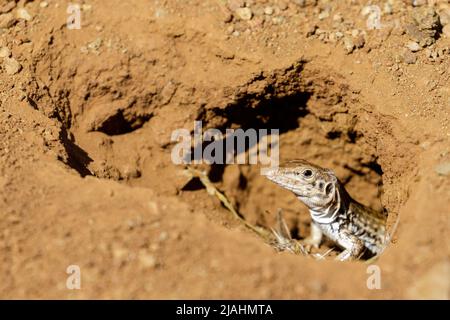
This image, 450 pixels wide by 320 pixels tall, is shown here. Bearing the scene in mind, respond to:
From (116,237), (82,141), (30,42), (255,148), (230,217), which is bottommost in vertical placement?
(230,217)

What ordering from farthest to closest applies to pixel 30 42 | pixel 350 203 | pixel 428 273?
pixel 350 203
pixel 30 42
pixel 428 273

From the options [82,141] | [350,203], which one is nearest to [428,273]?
[350,203]

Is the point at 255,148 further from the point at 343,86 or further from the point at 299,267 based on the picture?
the point at 299,267

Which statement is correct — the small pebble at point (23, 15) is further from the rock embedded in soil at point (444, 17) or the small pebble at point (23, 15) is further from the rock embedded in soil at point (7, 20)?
the rock embedded in soil at point (444, 17)

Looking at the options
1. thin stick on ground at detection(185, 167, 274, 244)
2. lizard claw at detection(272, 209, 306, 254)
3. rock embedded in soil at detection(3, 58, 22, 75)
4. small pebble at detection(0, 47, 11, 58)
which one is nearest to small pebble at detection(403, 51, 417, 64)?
lizard claw at detection(272, 209, 306, 254)

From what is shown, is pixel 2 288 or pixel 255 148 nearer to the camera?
pixel 2 288

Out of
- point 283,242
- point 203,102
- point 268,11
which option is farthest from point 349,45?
point 283,242

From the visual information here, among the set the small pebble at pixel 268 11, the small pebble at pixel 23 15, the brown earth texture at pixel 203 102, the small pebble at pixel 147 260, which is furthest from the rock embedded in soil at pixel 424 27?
the small pebble at pixel 23 15
